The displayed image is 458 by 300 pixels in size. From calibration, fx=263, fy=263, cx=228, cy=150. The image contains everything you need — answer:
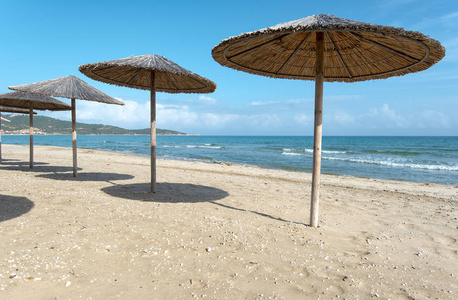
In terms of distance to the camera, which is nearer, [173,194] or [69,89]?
[173,194]

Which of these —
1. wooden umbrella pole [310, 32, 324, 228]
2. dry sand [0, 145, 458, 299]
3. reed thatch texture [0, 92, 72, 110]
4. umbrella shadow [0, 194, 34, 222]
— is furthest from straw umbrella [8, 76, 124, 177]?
wooden umbrella pole [310, 32, 324, 228]

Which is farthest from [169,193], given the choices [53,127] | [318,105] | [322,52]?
[53,127]

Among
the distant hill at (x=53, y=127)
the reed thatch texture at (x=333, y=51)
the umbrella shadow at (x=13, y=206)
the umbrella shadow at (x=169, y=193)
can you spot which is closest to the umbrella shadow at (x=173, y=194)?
the umbrella shadow at (x=169, y=193)

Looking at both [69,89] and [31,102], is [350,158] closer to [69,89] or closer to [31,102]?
[69,89]

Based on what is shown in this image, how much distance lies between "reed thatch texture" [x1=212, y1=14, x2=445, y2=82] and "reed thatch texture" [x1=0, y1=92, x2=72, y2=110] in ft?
24.9

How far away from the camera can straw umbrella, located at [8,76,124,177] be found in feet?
22.2

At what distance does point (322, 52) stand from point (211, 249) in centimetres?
322

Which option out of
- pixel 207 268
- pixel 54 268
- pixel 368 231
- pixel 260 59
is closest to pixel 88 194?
pixel 54 268

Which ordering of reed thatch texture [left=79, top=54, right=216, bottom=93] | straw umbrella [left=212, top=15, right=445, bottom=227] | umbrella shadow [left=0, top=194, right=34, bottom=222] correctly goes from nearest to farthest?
straw umbrella [left=212, top=15, right=445, bottom=227] → umbrella shadow [left=0, top=194, right=34, bottom=222] → reed thatch texture [left=79, top=54, right=216, bottom=93]

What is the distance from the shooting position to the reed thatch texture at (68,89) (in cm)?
675

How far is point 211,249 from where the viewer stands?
3.25 metres

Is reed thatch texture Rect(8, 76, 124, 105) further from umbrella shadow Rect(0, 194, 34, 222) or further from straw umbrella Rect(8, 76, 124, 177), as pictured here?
umbrella shadow Rect(0, 194, 34, 222)

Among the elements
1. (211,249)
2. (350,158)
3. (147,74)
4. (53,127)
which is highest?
(53,127)

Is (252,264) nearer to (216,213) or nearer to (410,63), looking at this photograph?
(216,213)
